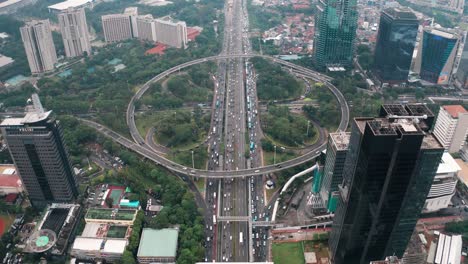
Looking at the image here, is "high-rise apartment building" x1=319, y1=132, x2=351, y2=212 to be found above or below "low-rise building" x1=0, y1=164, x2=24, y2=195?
above

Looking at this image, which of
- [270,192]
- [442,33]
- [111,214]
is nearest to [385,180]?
[270,192]

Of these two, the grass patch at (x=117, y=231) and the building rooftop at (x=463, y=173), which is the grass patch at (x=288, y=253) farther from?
the building rooftop at (x=463, y=173)

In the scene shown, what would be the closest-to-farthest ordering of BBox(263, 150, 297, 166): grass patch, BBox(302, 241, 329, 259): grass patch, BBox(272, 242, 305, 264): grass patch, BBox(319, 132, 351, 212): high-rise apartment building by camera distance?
BBox(319, 132, 351, 212): high-rise apartment building, BBox(272, 242, 305, 264): grass patch, BBox(302, 241, 329, 259): grass patch, BBox(263, 150, 297, 166): grass patch

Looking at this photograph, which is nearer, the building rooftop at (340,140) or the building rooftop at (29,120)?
the building rooftop at (340,140)

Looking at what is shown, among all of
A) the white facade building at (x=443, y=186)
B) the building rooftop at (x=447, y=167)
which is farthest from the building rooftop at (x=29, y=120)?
the building rooftop at (x=447, y=167)

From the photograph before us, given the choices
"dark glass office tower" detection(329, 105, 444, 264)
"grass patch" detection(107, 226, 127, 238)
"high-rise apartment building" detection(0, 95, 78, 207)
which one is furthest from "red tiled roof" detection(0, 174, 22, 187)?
"dark glass office tower" detection(329, 105, 444, 264)

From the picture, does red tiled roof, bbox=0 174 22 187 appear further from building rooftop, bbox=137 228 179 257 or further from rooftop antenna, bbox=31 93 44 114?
building rooftop, bbox=137 228 179 257

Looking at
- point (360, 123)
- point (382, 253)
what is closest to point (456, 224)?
point (382, 253)
